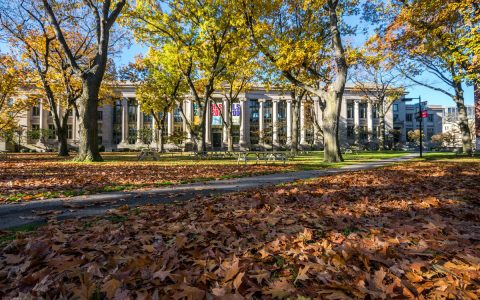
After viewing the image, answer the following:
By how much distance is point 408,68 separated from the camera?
29.5 meters

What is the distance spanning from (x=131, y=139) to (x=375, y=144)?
55.7 metres

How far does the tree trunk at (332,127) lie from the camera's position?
18.8 meters

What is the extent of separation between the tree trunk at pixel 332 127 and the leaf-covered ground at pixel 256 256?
1475cm

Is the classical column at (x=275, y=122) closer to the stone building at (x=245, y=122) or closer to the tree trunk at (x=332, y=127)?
the stone building at (x=245, y=122)

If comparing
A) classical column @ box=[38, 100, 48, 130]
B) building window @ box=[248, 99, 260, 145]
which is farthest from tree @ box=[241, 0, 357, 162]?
classical column @ box=[38, 100, 48, 130]

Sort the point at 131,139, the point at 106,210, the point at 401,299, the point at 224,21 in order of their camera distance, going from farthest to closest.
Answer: the point at 131,139 → the point at 224,21 → the point at 106,210 → the point at 401,299

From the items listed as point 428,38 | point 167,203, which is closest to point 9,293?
point 167,203

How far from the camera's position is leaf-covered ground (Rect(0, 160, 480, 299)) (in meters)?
2.08

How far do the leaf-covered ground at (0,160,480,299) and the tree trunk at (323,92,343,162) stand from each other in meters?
14.7

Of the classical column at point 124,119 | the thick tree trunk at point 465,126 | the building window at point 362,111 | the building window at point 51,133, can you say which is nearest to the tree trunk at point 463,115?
the thick tree trunk at point 465,126

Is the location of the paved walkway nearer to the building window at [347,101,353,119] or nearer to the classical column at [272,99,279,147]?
the classical column at [272,99,279,147]

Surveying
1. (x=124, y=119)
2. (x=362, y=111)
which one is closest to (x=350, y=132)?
(x=362, y=111)

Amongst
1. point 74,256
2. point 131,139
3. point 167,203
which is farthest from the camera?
point 131,139

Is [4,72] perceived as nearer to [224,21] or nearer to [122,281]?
[224,21]
